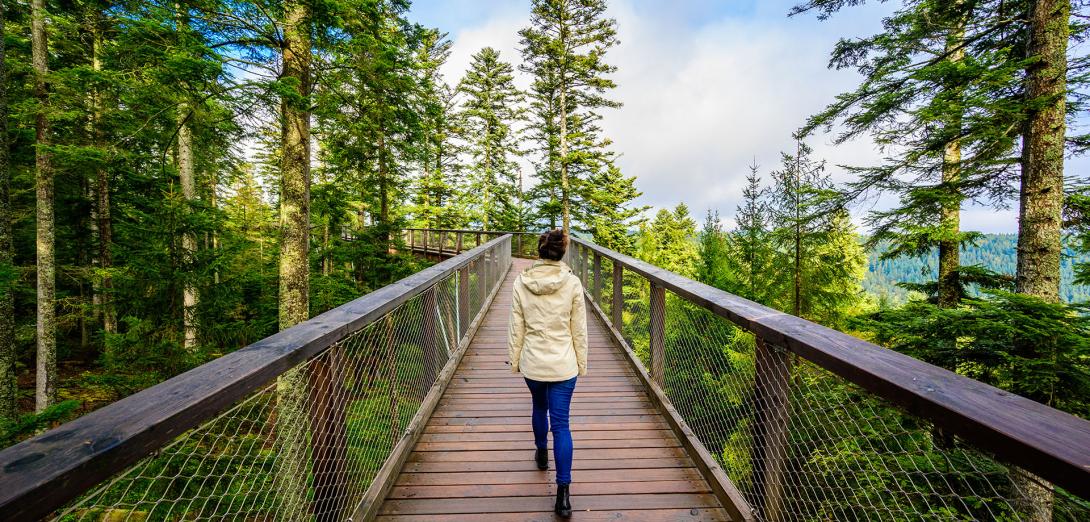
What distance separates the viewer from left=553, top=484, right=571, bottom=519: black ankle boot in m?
2.46

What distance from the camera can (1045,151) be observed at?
213 inches

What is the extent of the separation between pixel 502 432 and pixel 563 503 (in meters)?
1.13

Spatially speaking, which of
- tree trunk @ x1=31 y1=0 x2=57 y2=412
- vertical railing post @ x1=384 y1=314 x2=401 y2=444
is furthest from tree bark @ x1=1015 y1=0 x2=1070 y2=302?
tree trunk @ x1=31 y1=0 x2=57 y2=412

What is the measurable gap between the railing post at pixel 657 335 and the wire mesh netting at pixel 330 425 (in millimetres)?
2223

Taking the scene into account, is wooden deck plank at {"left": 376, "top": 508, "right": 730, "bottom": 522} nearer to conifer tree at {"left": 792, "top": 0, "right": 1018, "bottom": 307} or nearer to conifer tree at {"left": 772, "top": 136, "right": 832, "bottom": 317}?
conifer tree at {"left": 792, "top": 0, "right": 1018, "bottom": 307}

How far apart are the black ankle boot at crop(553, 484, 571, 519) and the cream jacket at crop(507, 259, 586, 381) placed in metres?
0.67

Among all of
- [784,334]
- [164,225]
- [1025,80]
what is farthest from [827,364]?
[164,225]

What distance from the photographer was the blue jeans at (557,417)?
2498mm

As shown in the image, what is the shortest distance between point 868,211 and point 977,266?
1.96m

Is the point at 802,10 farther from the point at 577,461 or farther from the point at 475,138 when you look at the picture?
the point at 475,138

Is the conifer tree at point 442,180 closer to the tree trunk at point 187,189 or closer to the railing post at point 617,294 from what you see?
the tree trunk at point 187,189

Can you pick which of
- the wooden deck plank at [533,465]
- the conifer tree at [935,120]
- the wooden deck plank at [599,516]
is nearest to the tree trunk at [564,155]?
the conifer tree at [935,120]

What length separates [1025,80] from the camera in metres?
5.59

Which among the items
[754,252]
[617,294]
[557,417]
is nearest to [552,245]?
[557,417]
